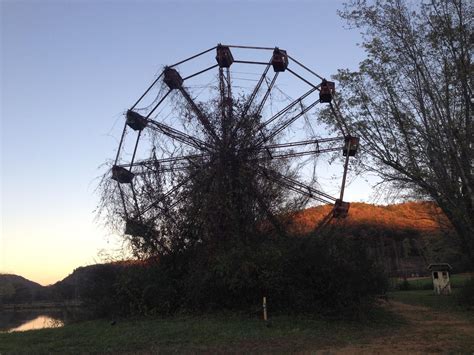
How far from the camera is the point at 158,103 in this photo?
21047 mm

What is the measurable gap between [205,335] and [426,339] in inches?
218

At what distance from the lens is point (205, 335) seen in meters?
13.0

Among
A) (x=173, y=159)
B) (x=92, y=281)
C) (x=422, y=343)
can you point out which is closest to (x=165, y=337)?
(x=422, y=343)

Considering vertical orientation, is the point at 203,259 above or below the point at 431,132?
below

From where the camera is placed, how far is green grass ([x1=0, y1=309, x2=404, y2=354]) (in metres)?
11.6

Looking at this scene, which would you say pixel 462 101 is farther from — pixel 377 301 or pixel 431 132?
pixel 377 301

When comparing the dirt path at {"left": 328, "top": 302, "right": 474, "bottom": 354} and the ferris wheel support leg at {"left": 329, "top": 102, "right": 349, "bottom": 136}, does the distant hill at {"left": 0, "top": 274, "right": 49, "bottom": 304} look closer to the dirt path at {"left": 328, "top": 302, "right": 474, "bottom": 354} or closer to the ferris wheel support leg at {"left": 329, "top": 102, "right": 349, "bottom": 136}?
the ferris wheel support leg at {"left": 329, "top": 102, "right": 349, "bottom": 136}

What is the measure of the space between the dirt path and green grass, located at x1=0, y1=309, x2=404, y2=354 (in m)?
0.54

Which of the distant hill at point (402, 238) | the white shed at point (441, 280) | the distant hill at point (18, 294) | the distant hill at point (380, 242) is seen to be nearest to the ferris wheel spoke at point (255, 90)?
Result: the distant hill at point (380, 242)

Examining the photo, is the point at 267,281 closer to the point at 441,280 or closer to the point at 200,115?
the point at 200,115

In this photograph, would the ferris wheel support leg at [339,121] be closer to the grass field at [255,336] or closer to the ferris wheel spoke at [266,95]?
the ferris wheel spoke at [266,95]

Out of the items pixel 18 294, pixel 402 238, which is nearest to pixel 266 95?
pixel 18 294

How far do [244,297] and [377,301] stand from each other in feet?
15.5

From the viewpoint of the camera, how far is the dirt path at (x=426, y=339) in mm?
10688
